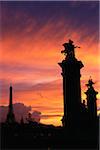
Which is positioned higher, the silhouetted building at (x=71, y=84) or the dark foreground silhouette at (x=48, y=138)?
the silhouetted building at (x=71, y=84)

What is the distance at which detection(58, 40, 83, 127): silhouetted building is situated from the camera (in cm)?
5888

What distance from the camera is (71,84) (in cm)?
6159

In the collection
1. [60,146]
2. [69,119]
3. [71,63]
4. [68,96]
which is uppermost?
[71,63]

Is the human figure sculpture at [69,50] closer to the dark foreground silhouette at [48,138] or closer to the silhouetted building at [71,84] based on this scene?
the silhouetted building at [71,84]

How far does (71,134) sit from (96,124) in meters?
8.11

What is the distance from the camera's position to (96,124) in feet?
204

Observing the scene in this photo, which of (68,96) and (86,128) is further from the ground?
(68,96)

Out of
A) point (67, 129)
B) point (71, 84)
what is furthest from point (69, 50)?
point (67, 129)

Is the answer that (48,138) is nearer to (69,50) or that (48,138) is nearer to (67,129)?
(67,129)

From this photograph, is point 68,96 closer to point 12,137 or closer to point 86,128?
point 86,128

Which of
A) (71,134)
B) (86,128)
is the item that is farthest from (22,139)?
(86,128)

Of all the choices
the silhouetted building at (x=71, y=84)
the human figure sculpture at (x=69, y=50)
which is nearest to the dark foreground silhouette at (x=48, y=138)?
the silhouetted building at (x=71, y=84)

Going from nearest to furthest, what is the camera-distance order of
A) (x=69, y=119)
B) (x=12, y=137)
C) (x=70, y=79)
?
(x=12, y=137) → (x=69, y=119) → (x=70, y=79)

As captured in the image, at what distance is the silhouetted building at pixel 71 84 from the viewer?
58875 millimetres
